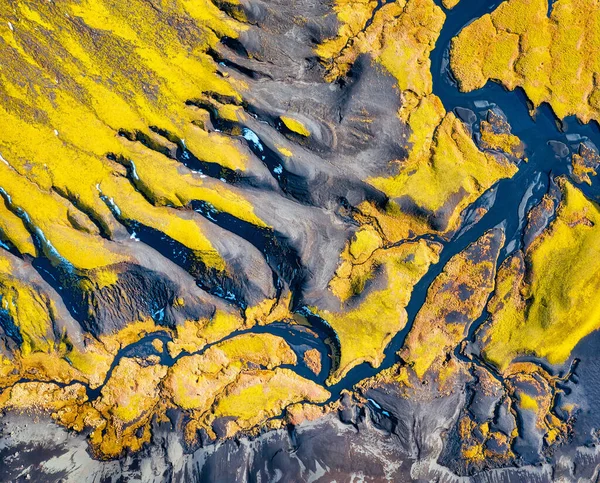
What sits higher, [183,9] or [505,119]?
[505,119]

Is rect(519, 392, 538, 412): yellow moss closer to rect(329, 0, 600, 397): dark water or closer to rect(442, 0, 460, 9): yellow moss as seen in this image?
A: rect(329, 0, 600, 397): dark water

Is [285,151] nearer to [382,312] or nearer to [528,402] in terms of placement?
[382,312]

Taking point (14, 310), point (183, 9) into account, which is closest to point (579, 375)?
point (183, 9)

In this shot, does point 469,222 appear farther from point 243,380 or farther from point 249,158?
point 243,380

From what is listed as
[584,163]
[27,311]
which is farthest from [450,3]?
[27,311]

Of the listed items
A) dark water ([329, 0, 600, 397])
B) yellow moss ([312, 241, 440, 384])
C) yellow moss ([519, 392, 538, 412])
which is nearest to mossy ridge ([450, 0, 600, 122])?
dark water ([329, 0, 600, 397])

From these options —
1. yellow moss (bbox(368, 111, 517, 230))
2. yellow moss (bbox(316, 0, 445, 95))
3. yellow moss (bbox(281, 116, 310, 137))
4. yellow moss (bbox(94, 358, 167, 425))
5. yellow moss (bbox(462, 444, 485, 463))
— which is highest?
yellow moss (bbox(316, 0, 445, 95))
